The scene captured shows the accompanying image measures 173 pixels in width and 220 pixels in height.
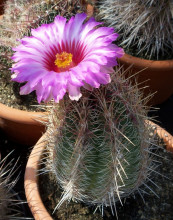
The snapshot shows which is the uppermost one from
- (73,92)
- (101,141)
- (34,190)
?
(73,92)

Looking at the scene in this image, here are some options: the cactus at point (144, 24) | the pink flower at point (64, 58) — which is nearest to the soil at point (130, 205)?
the pink flower at point (64, 58)

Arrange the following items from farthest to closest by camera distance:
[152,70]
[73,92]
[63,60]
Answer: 1. [152,70]
2. [63,60]
3. [73,92]

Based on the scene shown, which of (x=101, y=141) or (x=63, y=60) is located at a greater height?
(x=63, y=60)

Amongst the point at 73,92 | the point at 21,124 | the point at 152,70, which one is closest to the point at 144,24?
the point at 152,70

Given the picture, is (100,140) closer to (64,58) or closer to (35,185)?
(64,58)

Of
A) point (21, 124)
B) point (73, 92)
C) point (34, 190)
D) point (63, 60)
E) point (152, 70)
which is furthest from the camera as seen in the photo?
point (152, 70)

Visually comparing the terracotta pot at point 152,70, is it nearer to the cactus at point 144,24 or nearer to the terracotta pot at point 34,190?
the cactus at point 144,24

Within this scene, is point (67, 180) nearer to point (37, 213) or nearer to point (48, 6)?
point (37, 213)

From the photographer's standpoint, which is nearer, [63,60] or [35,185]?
[63,60]
